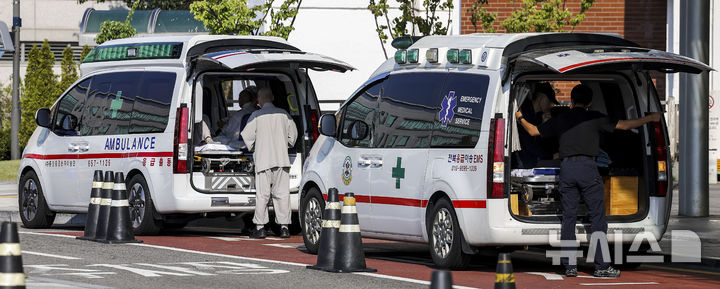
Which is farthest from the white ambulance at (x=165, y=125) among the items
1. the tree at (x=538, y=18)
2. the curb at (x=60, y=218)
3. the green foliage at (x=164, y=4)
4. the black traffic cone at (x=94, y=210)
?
the green foliage at (x=164, y=4)

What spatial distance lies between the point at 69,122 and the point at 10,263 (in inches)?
406

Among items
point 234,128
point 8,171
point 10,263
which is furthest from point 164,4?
point 10,263

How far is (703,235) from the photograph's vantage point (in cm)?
1602

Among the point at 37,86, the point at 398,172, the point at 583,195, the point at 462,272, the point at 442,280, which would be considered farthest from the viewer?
the point at 37,86

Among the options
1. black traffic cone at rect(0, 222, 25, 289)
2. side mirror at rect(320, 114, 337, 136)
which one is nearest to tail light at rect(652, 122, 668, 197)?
side mirror at rect(320, 114, 337, 136)

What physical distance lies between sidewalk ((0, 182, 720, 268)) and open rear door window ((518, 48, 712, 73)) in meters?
2.19

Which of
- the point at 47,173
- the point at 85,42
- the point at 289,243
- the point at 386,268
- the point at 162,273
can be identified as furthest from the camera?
the point at 85,42

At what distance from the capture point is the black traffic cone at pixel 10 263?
779 centimetres

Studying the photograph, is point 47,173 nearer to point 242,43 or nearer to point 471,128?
point 242,43

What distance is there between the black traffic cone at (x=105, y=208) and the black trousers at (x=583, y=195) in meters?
5.25

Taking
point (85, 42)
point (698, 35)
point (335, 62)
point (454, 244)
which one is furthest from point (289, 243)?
point (85, 42)

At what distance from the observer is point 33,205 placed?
18344 millimetres

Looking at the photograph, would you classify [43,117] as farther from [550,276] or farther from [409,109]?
[550,276]

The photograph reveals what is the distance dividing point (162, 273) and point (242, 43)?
205 inches
